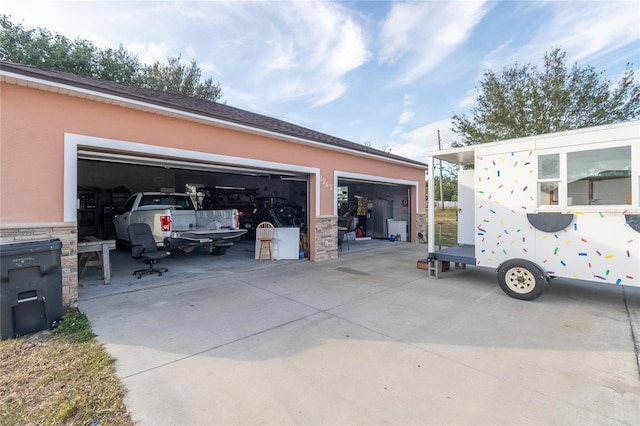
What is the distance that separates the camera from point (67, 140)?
15.3 feet

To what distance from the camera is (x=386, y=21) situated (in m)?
8.58

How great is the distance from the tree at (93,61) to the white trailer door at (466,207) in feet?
55.7

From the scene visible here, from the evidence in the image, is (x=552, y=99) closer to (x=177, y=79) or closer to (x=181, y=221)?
(x=181, y=221)

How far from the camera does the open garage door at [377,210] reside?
13.0 metres

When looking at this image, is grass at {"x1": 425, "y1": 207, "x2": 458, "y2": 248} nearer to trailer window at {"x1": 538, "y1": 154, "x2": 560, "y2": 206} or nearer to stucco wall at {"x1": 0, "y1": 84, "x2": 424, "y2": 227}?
trailer window at {"x1": 538, "y1": 154, "x2": 560, "y2": 206}

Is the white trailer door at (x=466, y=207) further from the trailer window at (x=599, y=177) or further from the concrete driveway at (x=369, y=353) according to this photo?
the trailer window at (x=599, y=177)

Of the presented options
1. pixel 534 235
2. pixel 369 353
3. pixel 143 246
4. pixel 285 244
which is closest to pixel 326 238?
pixel 285 244

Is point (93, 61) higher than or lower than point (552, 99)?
higher

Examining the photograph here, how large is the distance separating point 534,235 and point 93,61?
20.3 metres

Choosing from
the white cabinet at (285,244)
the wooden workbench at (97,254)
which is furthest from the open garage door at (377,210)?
the wooden workbench at (97,254)

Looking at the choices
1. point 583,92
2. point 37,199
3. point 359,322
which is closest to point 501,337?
point 359,322

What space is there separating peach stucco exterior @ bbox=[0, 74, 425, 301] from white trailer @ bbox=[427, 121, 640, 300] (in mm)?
5427

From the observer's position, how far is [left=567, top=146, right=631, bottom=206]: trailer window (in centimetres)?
453

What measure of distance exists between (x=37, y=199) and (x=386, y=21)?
30.6 ft
